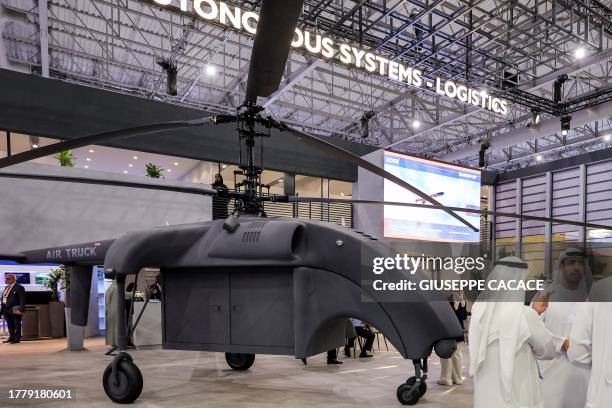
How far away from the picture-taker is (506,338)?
2.94 m

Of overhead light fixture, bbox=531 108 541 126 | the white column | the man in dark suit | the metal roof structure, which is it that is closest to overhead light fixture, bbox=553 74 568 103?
the metal roof structure

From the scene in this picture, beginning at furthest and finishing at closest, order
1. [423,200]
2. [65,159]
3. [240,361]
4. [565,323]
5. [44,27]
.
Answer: [423,200], [65,159], [44,27], [240,361], [565,323]

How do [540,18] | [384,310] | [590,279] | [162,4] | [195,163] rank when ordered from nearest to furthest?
[590,279] < [384,310] < [162,4] < [540,18] < [195,163]

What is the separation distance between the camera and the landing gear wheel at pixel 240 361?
6.50 metres

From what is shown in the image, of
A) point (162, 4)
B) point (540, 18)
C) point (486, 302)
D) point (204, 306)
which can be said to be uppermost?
point (540, 18)

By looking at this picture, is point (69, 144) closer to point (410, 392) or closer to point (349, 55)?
point (410, 392)

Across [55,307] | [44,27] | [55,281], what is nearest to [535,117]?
[44,27]

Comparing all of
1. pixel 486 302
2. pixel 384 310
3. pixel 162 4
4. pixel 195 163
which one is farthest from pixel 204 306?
pixel 195 163

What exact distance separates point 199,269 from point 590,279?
3201mm

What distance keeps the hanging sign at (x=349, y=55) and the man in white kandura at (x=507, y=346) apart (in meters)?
4.46

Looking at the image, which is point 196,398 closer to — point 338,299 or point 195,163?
point 338,299

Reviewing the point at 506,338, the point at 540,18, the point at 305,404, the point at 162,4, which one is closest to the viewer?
the point at 506,338

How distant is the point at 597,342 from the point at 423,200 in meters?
9.30

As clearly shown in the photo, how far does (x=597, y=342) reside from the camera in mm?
2982
